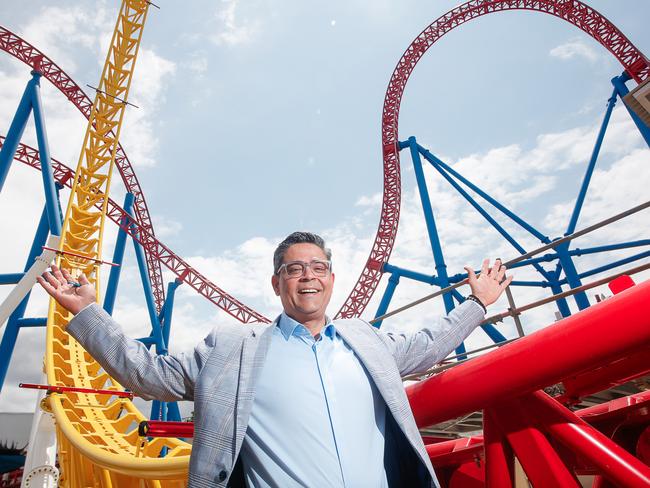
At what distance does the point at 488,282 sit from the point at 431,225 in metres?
6.58

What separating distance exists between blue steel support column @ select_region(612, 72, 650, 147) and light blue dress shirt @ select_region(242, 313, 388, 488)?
704cm

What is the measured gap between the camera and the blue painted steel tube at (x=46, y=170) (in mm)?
6219

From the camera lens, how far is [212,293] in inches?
437

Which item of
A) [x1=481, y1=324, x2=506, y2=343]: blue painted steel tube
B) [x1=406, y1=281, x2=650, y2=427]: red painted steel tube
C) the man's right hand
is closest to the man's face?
[x1=406, y1=281, x2=650, y2=427]: red painted steel tube

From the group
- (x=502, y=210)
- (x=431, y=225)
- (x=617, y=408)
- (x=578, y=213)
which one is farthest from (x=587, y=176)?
(x=617, y=408)

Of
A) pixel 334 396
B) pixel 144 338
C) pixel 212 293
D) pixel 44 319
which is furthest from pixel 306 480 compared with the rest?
pixel 212 293

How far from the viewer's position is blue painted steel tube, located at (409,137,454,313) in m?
7.21

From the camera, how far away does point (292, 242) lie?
1.28m

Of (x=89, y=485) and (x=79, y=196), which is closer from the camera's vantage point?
(x=89, y=485)

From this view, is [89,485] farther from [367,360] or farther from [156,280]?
[156,280]

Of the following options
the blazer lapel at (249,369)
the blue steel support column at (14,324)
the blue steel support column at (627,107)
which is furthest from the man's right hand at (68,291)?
the blue steel support column at (627,107)

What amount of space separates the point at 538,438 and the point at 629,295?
366 millimetres

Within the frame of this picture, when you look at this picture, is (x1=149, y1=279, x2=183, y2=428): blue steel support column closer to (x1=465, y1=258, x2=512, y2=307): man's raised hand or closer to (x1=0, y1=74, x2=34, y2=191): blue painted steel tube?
(x1=0, y1=74, x2=34, y2=191): blue painted steel tube

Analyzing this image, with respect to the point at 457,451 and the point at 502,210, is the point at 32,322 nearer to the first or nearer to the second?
the point at 457,451
